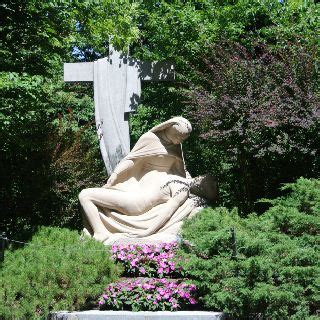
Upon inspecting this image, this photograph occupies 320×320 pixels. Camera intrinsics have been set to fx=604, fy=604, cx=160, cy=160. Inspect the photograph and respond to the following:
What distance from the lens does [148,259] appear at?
7.06m

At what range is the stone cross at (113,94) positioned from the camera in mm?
9195

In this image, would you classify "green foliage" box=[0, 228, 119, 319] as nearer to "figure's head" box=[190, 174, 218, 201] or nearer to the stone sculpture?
the stone sculpture

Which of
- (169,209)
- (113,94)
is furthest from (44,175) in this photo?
(169,209)

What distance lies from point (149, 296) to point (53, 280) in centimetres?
102

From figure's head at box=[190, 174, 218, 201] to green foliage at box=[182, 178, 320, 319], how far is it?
1.68 meters

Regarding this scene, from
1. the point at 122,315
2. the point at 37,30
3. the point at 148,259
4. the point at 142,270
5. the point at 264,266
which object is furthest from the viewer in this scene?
the point at 37,30

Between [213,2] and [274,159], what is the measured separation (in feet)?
13.5

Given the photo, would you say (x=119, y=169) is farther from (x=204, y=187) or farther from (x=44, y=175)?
(x=44, y=175)

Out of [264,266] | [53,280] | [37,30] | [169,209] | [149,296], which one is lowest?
[149,296]

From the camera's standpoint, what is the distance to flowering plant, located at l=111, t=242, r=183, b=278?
6.92 m

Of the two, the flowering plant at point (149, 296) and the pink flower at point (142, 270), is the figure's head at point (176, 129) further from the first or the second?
the flowering plant at point (149, 296)

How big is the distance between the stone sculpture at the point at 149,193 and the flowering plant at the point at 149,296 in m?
1.37

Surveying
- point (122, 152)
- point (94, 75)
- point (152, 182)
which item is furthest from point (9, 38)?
point (152, 182)

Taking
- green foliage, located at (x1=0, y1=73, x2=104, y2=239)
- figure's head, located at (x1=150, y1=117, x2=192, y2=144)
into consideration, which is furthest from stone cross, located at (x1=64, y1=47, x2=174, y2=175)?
green foliage, located at (x1=0, y1=73, x2=104, y2=239)
